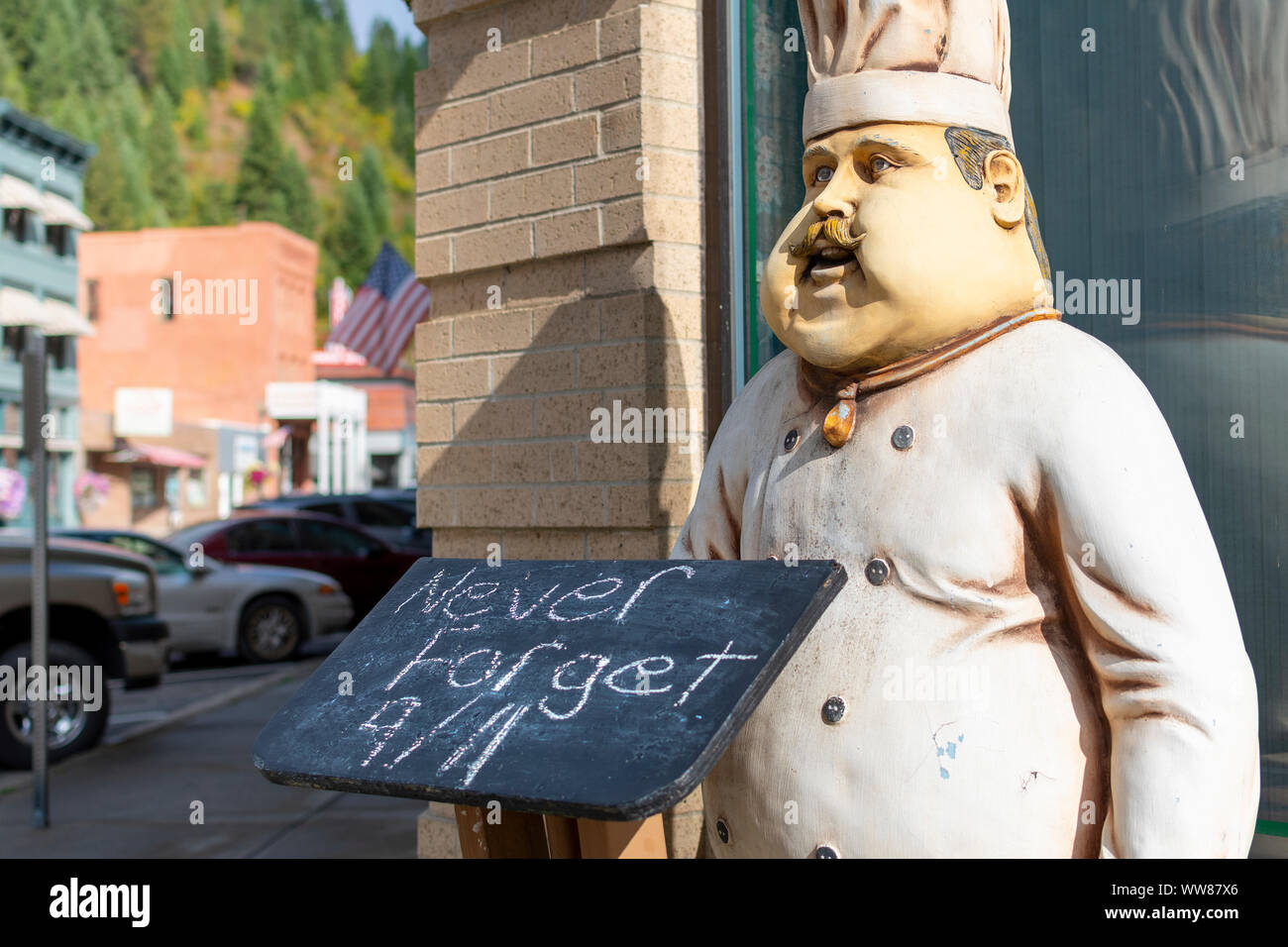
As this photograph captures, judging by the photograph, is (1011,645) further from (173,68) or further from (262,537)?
(173,68)

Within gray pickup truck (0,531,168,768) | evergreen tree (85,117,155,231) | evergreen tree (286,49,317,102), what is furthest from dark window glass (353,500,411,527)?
evergreen tree (286,49,317,102)

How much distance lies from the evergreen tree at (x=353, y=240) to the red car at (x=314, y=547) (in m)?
72.4

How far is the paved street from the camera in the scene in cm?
645

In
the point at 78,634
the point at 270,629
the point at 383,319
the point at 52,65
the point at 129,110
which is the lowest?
the point at 270,629

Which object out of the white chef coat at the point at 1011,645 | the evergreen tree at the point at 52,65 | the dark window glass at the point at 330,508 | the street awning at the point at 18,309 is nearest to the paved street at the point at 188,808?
the white chef coat at the point at 1011,645

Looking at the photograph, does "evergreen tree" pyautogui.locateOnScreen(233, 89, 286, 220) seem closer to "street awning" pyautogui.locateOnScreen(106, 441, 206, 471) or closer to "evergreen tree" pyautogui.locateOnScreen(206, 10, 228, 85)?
"evergreen tree" pyautogui.locateOnScreen(206, 10, 228, 85)

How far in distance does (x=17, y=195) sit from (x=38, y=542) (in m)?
25.1

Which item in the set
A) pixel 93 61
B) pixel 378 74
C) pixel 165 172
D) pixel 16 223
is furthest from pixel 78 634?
pixel 378 74

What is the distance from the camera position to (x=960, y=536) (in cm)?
217

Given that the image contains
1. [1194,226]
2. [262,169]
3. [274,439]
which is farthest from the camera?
[262,169]

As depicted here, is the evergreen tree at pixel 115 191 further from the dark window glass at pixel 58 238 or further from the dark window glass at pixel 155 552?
the dark window glass at pixel 155 552

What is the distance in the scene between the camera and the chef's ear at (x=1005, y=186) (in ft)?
7.48
